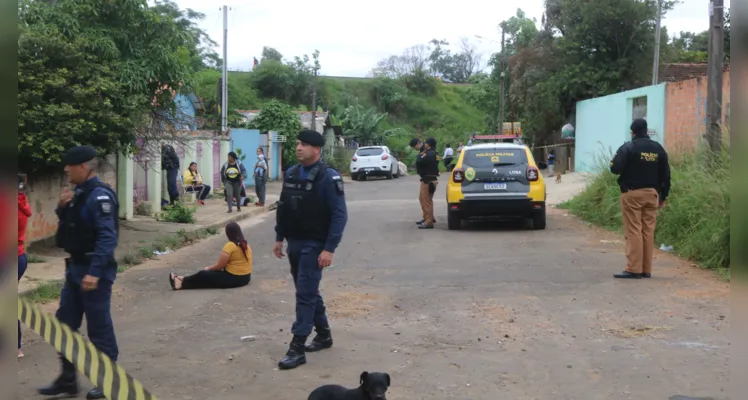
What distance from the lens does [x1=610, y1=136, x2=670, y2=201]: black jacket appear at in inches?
366

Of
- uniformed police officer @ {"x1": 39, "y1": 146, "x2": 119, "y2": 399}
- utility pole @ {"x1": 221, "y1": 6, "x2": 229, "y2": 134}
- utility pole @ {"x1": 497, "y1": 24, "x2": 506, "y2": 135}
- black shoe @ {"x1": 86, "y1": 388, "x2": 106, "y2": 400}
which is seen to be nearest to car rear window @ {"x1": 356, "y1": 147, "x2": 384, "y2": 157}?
utility pole @ {"x1": 497, "y1": 24, "x2": 506, "y2": 135}

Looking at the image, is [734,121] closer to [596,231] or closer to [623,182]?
[623,182]

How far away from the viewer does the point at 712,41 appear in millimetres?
12023

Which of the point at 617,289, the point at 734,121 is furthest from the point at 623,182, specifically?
the point at 734,121

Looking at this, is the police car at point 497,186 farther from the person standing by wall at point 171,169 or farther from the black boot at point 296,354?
the black boot at point 296,354

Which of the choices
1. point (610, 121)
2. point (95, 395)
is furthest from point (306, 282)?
point (610, 121)

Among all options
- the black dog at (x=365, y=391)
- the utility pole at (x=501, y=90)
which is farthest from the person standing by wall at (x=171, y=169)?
the utility pole at (x=501, y=90)

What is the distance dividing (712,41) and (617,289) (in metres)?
5.42

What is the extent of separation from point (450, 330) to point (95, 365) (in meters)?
3.27

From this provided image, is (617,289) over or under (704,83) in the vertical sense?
under

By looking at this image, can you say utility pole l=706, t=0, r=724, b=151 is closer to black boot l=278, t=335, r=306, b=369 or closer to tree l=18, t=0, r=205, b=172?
black boot l=278, t=335, r=306, b=369

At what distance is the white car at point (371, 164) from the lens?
37.8m

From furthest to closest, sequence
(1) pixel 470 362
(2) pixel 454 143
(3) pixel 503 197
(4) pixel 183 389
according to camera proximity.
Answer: (2) pixel 454 143
(3) pixel 503 197
(1) pixel 470 362
(4) pixel 183 389

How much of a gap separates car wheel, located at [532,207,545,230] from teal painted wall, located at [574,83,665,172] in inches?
143
